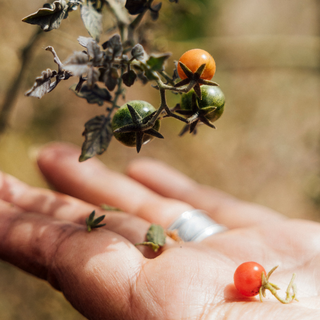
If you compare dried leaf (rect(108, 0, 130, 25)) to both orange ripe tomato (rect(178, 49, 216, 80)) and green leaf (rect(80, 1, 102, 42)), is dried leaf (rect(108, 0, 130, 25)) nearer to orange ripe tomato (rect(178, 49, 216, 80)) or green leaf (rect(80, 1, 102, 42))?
green leaf (rect(80, 1, 102, 42))

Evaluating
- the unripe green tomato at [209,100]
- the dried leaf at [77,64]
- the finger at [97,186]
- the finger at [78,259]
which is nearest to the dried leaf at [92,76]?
the dried leaf at [77,64]

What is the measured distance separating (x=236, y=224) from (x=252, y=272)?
129cm

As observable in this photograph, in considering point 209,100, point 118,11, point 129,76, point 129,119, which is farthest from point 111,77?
point 118,11

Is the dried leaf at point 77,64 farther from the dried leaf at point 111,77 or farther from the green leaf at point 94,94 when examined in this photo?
the green leaf at point 94,94

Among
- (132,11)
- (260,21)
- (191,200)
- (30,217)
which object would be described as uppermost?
(260,21)

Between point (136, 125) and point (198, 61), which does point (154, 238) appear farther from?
point (198, 61)

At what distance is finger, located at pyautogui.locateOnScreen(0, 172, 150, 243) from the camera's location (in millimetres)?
2270

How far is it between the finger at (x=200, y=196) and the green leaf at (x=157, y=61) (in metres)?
2.16

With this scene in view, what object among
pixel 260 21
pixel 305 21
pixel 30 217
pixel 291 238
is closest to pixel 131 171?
pixel 30 217

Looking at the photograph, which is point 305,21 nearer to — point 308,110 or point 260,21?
point 260,21

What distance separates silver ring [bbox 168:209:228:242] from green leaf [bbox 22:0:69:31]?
1898mm

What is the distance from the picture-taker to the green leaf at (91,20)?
1578 mm

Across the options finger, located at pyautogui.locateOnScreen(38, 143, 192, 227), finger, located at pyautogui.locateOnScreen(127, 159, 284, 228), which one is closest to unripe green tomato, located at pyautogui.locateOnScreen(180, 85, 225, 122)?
finger, located at pyautogui.locateOnScreen(38, 143, 192, 227)

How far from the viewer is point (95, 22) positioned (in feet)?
5.36
